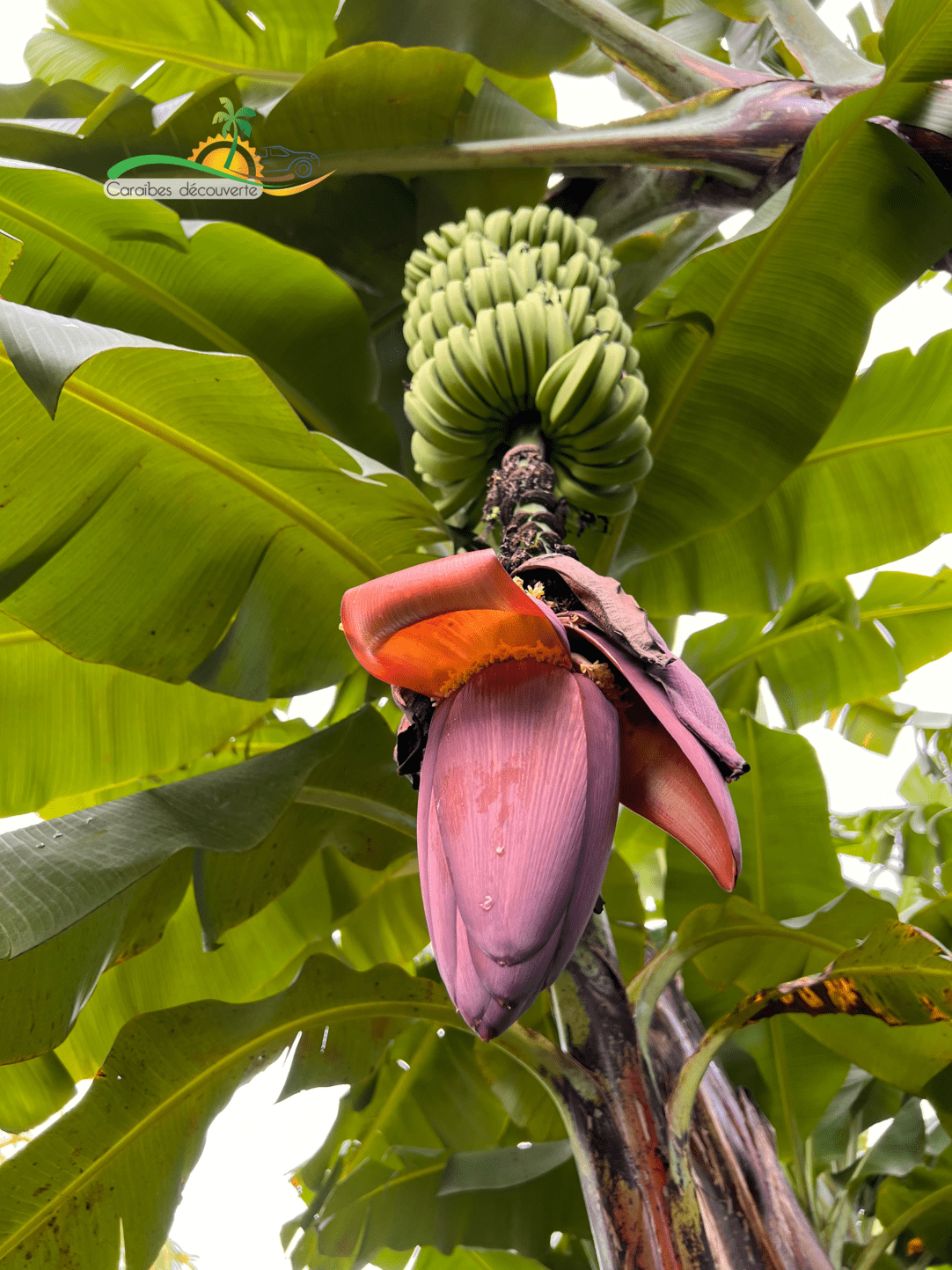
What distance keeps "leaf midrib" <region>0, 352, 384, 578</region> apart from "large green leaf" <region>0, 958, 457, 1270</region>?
426 mm

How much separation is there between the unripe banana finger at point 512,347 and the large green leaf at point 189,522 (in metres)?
0.14

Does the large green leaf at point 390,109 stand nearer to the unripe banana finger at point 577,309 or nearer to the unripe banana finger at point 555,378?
the unripe banana finger at point 577,309

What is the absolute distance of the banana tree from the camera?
1.65 feet

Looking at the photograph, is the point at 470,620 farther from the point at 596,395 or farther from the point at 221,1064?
the point at 221,1064

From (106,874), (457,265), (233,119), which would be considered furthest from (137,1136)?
(233,119)

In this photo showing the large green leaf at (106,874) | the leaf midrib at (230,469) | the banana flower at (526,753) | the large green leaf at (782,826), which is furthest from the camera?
the large green leaf at (782,826)

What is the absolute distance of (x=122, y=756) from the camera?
107 centimetres

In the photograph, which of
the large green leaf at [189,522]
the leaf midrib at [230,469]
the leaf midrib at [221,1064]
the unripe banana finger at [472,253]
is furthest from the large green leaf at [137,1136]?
the unripe banana finger at [472,253]

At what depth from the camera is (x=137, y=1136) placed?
0.79m

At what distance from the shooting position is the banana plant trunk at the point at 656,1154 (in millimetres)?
701

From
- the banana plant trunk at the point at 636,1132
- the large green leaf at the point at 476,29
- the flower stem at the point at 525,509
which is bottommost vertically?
the banana plant trunk at the point at 636,1132

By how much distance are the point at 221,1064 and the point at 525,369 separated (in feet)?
2.29

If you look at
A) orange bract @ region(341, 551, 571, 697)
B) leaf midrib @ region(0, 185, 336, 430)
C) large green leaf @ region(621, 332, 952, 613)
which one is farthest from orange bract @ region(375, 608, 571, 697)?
large green leaf @ region(621, 332, 952, 613)

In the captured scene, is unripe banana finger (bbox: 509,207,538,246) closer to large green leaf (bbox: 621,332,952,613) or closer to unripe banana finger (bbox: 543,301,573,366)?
unripe banana finger (bbox: 543,301,573,366)
